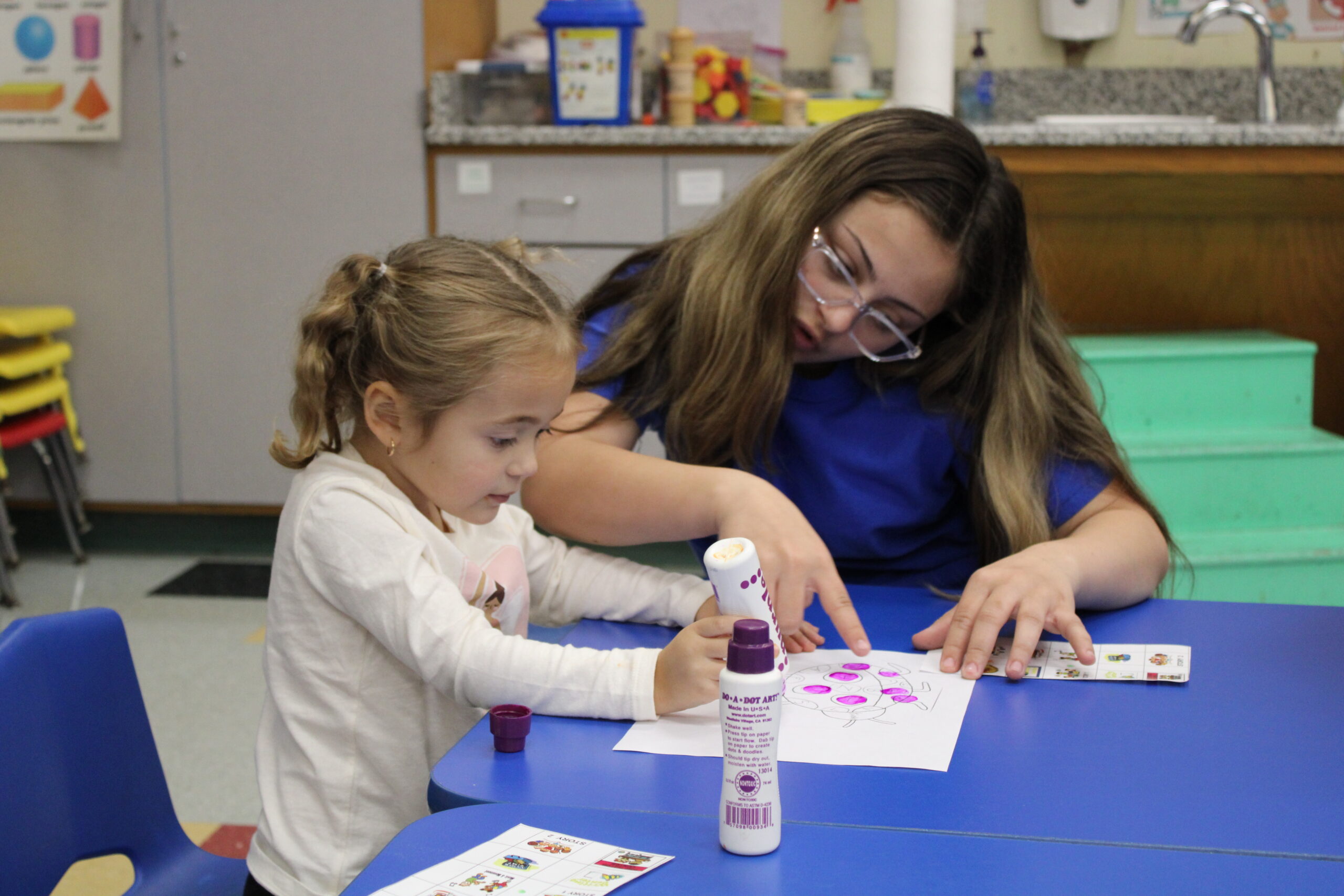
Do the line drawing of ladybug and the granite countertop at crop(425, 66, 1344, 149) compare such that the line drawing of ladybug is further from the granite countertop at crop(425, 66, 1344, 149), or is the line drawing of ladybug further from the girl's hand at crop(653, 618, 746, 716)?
the granite countertop at crop(425, 66, 1344, 149)

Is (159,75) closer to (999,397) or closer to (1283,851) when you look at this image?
(999,397)

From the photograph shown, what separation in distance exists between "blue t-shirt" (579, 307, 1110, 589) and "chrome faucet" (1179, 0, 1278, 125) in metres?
1.83

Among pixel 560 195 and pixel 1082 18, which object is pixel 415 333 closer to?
pixel 560 195

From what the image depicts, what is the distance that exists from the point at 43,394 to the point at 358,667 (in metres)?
2.23

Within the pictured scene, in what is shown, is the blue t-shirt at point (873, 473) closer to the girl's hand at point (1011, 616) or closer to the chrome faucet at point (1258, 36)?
the girl's hand at point (1011, 616)

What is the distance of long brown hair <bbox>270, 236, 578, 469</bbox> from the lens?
2.97 ft

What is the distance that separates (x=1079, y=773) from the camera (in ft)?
2.30

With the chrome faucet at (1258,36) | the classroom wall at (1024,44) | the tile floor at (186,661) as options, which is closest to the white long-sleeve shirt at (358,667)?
the tile floor at (186,661)

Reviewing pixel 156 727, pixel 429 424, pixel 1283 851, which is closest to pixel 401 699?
pixel 429 424

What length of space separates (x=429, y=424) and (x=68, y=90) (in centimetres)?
244

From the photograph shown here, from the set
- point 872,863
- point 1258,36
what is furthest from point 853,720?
point 1258,36

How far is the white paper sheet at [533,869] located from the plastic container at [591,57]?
7.70 feet

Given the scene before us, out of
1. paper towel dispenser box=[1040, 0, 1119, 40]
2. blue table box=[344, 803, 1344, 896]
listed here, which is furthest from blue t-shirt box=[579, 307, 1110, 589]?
paper towel dispenser box=[1040, 0, 1119, 40]

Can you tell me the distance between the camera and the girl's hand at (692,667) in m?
0.76
